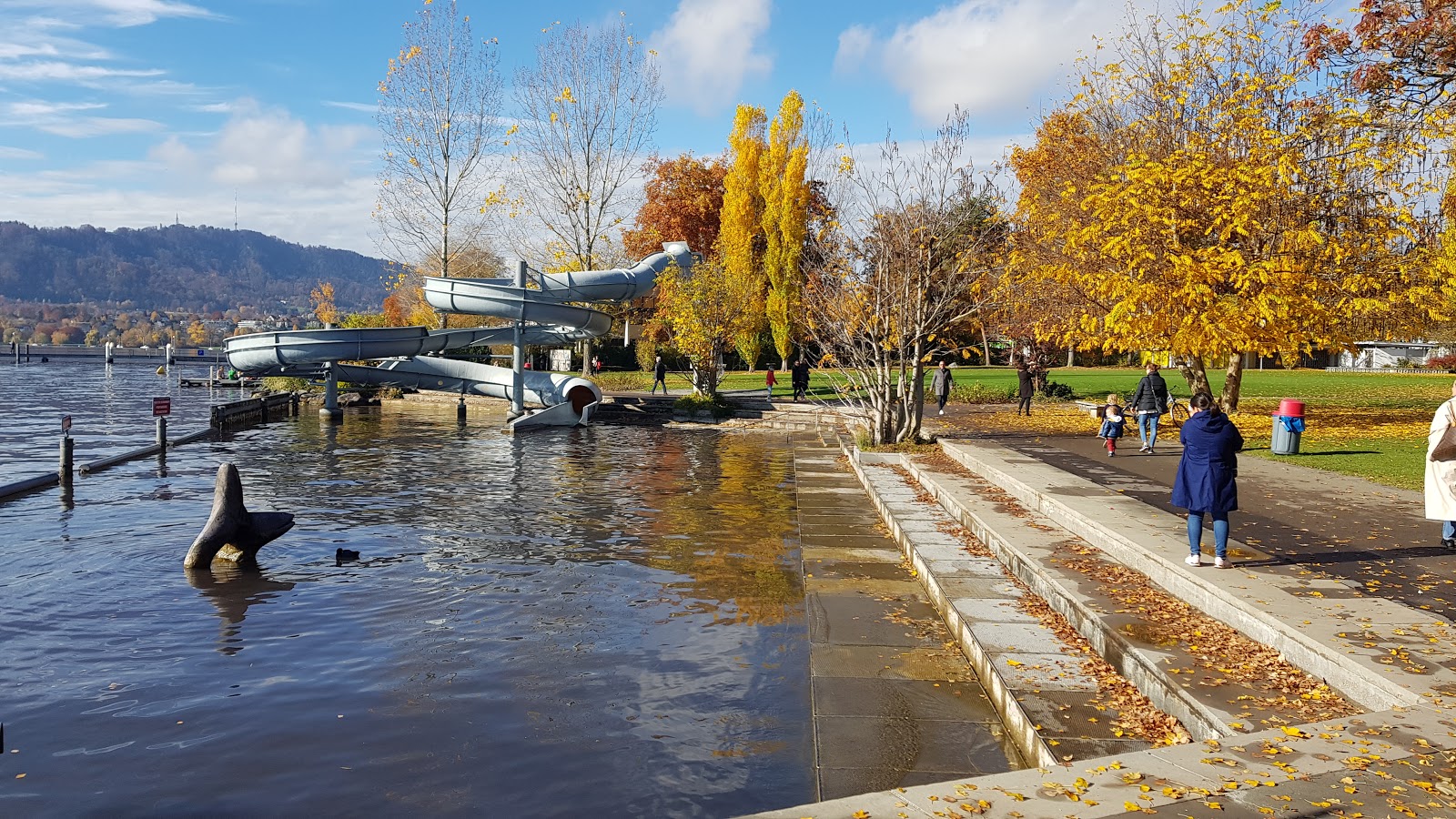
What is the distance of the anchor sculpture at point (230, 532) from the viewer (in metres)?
11.8

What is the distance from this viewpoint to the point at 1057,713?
648 centimetres

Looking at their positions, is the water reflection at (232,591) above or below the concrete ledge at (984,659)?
below

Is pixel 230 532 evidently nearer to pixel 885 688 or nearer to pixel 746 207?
pixel 885 688

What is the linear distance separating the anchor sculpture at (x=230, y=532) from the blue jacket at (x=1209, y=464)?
1016 centimetres

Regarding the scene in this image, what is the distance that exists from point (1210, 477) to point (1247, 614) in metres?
1.89

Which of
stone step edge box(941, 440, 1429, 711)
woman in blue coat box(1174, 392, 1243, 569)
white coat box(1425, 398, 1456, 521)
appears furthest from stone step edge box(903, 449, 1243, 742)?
white coat box(1425, 398, 1456, 521)

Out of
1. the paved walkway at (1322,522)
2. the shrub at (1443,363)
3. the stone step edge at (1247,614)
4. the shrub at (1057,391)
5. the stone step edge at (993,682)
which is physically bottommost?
the stone step edge at (993,682)

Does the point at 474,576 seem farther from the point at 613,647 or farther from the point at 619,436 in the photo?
the point at 619,436

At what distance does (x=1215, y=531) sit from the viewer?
29.1 ft

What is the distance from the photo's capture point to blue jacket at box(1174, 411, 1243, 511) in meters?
8.99

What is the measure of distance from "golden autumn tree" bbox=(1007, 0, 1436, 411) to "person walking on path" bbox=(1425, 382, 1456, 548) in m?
10.7

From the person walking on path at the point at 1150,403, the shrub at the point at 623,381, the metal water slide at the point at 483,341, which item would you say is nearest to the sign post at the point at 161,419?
the metal water slide at the point at 483,341

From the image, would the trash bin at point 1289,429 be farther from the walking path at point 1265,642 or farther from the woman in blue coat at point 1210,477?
the woman in blue coat at point 1210,477

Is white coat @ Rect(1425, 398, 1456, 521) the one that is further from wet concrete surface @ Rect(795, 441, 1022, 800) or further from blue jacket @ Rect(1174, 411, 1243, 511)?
wet concrete surface @ Rect(795, 441, 1022, 800)
